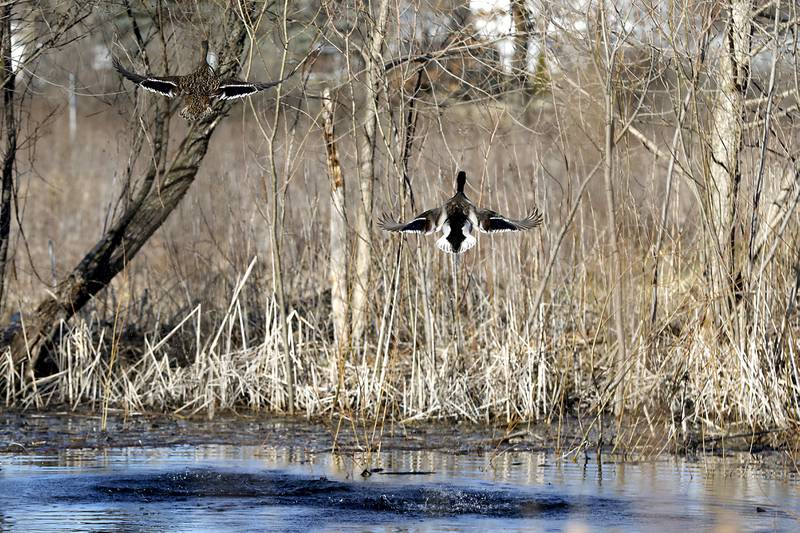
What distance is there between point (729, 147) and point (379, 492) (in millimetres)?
3535

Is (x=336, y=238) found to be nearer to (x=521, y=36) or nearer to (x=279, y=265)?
(x=279, y=265)

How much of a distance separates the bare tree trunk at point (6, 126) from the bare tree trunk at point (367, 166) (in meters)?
2.52

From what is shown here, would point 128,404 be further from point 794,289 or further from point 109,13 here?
point 794,289

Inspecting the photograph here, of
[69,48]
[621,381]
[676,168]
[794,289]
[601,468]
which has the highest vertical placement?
[69,48]

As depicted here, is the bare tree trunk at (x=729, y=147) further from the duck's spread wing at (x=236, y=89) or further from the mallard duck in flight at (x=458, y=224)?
the duck's spread wing at (x=236, y=89)

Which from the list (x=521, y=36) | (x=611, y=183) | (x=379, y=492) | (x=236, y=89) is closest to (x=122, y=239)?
(x=236, y=89)

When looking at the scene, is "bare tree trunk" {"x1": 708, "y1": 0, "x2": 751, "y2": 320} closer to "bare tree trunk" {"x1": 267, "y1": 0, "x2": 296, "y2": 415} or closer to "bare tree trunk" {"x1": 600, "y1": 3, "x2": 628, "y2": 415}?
"bare tree trunk" {"x1": 600, "y1": 3, "x2": 628, "y2": 415}

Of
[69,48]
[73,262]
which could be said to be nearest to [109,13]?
[69,48]

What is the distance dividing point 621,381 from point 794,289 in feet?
4.54

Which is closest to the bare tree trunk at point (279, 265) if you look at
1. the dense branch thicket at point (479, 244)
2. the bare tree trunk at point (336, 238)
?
the dense branch thicket at point (479, 244)

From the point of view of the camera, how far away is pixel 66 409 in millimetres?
9344

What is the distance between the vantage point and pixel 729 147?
804 centimetres

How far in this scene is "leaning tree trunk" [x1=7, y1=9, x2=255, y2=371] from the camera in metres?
9.78

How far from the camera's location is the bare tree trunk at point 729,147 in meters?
7.47
